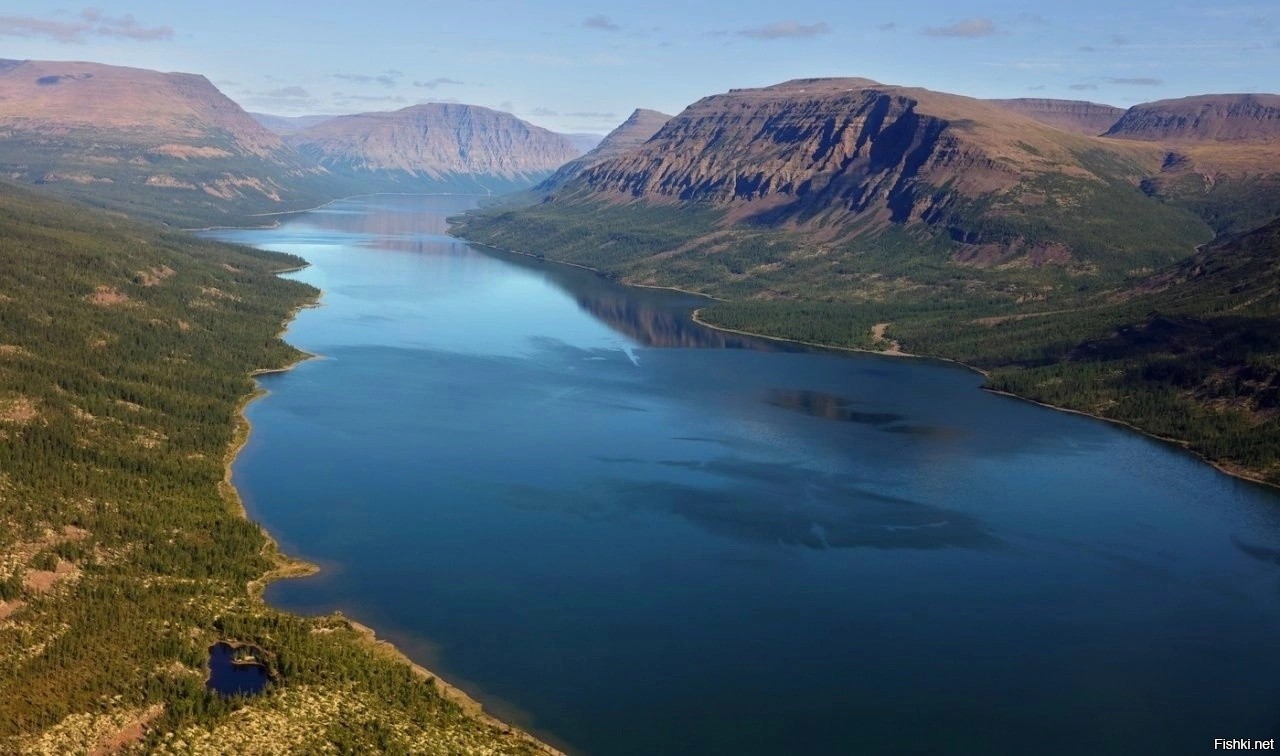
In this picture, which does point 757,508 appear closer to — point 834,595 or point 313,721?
point 834,595

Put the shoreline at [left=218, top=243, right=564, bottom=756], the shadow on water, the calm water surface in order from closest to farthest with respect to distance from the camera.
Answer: the shoreline at [left=218, top=243, right=564, bottom=756] < the shadow on water < the calm water surface

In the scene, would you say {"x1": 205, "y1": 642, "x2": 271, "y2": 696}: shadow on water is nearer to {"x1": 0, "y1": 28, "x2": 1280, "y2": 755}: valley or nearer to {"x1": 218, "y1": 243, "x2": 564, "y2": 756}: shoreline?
{"x1": 0, "y1": 28, "x2": 1280, "y2": 755}: valley

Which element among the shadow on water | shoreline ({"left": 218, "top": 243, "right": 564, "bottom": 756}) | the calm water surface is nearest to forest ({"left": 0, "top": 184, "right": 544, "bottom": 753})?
shoreline ({"left": 218, "top": 243, "right": 564, "bottom": 756})

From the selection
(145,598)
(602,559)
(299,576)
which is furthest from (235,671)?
(602,559)

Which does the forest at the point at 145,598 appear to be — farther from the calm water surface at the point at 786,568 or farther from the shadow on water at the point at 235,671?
the calm water surface at the point at 786,568

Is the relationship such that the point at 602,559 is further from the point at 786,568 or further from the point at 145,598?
the point at 145,598

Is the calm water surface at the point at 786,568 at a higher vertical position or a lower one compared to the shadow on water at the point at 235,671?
higher

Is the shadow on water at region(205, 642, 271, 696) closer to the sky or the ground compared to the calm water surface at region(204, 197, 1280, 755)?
closer to the ground

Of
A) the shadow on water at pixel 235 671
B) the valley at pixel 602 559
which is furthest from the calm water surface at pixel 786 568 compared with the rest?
the shadow on water at pixel 235 671
